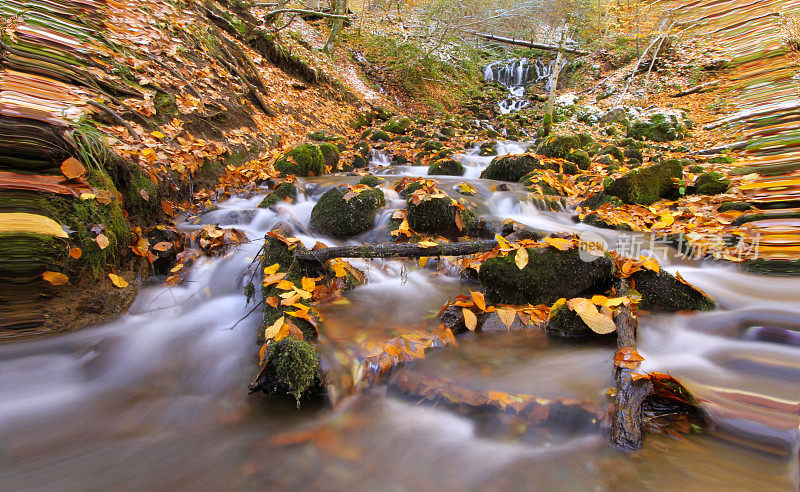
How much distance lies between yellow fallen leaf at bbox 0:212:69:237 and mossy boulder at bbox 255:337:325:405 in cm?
179

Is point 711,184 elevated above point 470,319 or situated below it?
above

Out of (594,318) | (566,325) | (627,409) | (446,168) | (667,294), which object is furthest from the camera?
(446,168)

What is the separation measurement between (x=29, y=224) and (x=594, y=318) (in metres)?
4.04

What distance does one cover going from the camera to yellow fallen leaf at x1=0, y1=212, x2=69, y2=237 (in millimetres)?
2158

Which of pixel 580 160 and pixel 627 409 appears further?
pixel 580 160

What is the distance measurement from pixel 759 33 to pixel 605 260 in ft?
6.18

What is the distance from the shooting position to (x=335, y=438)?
1969 mm

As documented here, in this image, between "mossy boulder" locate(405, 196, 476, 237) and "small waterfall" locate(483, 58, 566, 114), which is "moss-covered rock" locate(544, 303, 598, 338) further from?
"small waterfall" locate(483, 58, 566, 114)

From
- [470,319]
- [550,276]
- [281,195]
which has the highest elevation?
[281,195]

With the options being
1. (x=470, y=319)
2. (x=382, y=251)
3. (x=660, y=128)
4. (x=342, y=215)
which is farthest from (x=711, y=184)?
(x=660, y=128)

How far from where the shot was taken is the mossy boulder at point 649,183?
5652 millimetres

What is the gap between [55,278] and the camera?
2.46m

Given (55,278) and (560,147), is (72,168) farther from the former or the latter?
(560,147)

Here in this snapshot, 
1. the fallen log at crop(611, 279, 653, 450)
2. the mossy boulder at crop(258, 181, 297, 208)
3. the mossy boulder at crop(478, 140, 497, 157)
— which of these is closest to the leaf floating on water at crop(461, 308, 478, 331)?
the fallen log at crop(611, 279, 653, 450)
